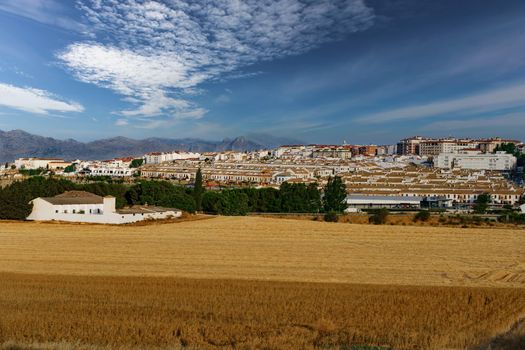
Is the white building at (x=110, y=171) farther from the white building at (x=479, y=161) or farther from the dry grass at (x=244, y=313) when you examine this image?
the dry grass at (x=244, y=313)

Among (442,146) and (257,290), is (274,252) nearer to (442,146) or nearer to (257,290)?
(257,290)

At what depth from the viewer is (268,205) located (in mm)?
53219


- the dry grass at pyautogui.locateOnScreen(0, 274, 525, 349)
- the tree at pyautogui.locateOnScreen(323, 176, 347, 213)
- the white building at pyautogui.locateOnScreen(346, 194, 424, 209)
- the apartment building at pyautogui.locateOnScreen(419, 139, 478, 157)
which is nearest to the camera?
the dry grass at pyautogui.locateOnScreen(0, 274, 525, 349)

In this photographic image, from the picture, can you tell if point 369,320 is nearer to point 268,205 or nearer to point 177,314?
point 177,314

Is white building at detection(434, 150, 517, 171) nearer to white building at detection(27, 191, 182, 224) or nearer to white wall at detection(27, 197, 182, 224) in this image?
white building at detection(27, 191, 182, 224)

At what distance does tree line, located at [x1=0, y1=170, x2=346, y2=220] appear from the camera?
122 ft

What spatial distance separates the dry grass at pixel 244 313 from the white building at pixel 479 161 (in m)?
133

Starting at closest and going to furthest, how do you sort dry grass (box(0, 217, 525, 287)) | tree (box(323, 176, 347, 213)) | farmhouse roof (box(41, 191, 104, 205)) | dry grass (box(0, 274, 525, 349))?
dry grass (box(0, 274, 525, 349))
dry grass (box(0, 217, 525, 287))
farmhouse roof (box(41, 191, 104, 205))
tree (box(323, 176, 347, 213))

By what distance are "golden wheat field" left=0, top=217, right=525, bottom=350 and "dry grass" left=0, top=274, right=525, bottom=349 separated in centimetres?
3

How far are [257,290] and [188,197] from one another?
30956mm

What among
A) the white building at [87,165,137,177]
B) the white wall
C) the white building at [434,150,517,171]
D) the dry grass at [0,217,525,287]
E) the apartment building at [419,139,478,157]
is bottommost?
the dry grass at [0,217,525,287]

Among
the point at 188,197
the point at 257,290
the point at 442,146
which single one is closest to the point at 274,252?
the point at 257,290

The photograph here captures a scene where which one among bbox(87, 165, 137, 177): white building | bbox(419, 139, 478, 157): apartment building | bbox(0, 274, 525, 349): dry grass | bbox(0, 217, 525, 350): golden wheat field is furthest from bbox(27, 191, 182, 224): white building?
bbox(419, 139, 478, 157): apartment building

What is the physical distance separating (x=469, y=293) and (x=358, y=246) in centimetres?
1168
